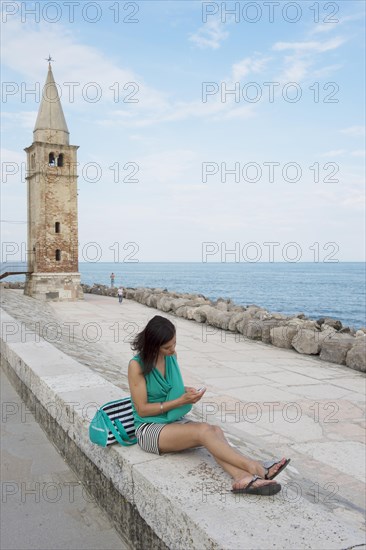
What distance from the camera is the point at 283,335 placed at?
38.2 ft

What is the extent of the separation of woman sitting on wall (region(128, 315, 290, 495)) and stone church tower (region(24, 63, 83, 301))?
19.4 m

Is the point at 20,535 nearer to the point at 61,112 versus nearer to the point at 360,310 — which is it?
the point at 61,112

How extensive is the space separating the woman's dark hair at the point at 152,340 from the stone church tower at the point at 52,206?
19.4 meters

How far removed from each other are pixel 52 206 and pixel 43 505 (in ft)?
64.0

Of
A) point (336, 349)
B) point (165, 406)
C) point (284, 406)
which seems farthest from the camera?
point (336, 349)

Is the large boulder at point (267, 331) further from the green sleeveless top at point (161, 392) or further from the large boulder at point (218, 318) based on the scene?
the green sleeveless top at point (161, 392)

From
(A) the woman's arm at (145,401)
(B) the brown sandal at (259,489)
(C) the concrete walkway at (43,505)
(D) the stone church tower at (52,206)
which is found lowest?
(C) the concrete walkway at (43,505)

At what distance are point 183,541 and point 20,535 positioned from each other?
43.5 inches

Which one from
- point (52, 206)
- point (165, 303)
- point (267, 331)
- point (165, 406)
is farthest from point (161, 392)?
point (52, 206)

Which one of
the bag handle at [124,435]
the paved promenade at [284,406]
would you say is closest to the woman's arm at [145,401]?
the bag handle at [124,435]

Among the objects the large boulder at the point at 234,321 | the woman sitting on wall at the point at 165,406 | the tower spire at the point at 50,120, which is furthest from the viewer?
the tower spire at the point at 50,120

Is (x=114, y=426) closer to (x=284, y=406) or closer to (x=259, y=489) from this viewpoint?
(x=259, y=489)

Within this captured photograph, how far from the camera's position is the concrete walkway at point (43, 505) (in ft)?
9.02

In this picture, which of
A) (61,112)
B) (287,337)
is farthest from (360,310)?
(287,337)
